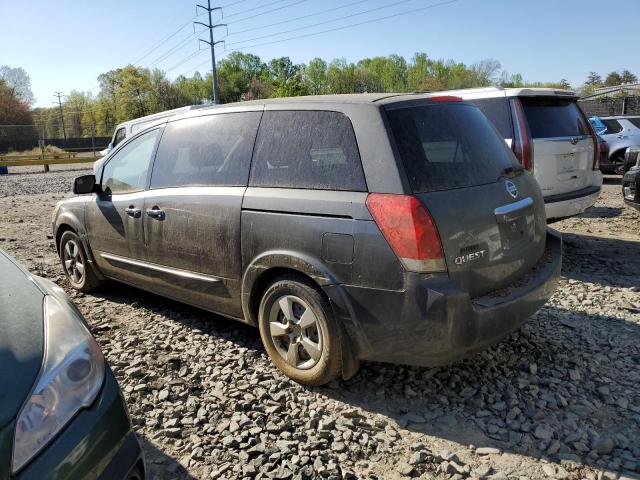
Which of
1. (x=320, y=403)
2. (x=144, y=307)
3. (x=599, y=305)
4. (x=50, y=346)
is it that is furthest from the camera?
(x=144, y=307)

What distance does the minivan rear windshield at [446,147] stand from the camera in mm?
2918

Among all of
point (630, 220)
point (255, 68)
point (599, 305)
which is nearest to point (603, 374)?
point (599, 305)

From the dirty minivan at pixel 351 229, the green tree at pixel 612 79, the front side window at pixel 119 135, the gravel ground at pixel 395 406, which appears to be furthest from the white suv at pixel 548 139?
the green tree at pixel 612 79

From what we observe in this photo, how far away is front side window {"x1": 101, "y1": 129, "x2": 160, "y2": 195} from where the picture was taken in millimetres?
4438

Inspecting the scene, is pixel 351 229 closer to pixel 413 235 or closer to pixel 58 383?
pixel 413 235

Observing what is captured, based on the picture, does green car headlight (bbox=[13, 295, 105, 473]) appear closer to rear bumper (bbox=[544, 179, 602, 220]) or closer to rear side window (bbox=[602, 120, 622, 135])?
rear bumper (bbox=[544, 179, 602, 220])

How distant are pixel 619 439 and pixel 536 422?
16.2 inches

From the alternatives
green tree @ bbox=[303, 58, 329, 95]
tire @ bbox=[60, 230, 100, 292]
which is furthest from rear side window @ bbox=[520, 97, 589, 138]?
green tree @ bbox=[303, 58, 329, 95]

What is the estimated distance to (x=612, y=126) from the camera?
13719 millimetres

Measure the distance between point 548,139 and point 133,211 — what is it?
182 inches

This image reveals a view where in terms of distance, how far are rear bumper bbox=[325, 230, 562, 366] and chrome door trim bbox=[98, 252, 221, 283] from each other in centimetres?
120

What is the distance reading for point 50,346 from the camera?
1.91 m

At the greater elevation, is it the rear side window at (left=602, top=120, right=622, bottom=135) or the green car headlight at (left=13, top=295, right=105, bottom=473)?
the rear side window at (left=602, top=120, right=622, bottom=135)

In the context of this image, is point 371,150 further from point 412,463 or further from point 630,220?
point 630,220
